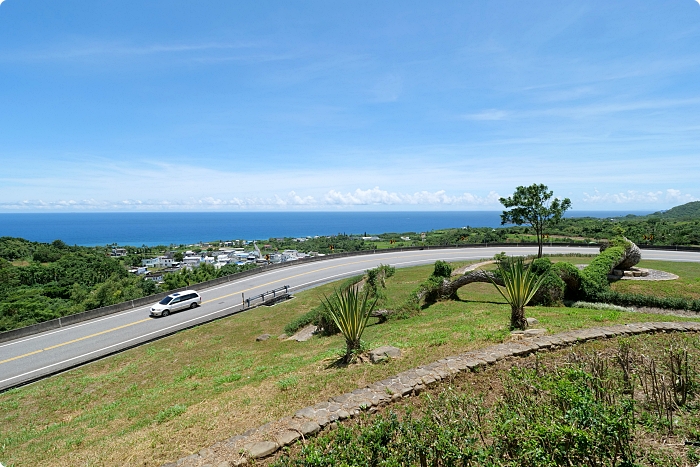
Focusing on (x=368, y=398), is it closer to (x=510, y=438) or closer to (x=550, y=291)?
(x=510, y=438)

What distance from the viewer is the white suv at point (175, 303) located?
20.5 metres

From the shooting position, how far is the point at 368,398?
5.43 m

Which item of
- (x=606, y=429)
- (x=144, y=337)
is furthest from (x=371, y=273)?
(x=606, y=429)

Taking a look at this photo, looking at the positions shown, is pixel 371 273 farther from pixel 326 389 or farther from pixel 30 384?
pixel 30 384

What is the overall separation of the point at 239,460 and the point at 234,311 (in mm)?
17953

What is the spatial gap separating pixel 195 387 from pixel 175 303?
47.8ft

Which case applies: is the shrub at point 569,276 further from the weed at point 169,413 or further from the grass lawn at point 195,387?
the weed at point 169,413

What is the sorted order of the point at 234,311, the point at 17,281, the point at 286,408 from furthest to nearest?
the point at 17,281 → the point at 234,311 → the point at 286,408

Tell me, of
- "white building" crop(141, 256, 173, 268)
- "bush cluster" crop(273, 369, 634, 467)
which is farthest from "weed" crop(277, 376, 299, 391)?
"white building" crop(141, 256, 173, 268)

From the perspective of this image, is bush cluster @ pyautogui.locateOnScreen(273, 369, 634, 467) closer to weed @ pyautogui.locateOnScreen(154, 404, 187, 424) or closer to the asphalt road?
weed @ pyautogui.locateOnScreen(154, 404, 187, 424)

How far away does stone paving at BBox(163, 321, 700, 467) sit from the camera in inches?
172

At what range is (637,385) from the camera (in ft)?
16.2

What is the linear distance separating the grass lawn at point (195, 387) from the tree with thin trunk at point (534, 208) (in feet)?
59.4

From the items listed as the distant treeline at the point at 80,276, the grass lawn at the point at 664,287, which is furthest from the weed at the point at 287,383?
the distant treeline at the point at 80,276
